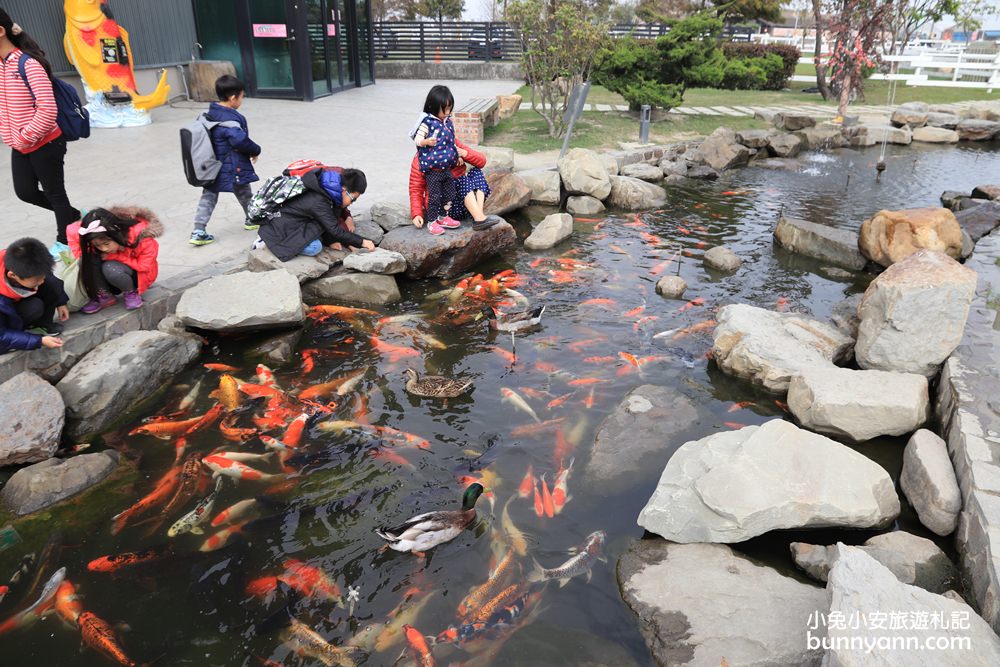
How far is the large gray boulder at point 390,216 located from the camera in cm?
785

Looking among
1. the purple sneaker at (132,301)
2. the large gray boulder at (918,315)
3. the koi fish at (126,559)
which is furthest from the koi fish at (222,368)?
the large gray boulder at (918,315)

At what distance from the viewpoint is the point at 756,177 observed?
12.7 metres

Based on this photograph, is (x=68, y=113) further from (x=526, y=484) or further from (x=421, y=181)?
(x=526, y=484)

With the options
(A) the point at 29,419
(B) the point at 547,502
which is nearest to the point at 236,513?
(A) the point at 29,419

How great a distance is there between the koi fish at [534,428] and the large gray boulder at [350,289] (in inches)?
105

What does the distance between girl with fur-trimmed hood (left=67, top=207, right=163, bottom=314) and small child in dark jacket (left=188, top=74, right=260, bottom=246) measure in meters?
1.25

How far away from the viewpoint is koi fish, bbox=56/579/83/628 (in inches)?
132

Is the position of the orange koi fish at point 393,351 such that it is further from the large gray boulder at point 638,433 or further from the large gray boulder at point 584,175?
the large gray boulder at point 584,175

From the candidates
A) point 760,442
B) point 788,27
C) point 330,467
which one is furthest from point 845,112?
point 788,27

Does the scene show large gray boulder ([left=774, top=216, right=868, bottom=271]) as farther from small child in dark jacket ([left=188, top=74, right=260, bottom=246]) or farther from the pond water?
small child in dark jacket ([left=188, top=74, right=260, bottom=246])

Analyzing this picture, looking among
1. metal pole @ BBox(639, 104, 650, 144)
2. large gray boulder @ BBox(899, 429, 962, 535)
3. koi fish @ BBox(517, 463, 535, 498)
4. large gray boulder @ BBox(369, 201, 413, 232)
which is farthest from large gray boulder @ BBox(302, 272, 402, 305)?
metal pole @ BBox(639, 104, 650, 144)

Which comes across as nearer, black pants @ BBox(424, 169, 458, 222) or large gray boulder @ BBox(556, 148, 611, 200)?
black pants @ BBox(424, 169, 458, 222)

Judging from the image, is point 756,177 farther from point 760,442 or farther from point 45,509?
point 45,509

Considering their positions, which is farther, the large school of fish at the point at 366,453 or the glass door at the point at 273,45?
the glass door at the point at 273,45
